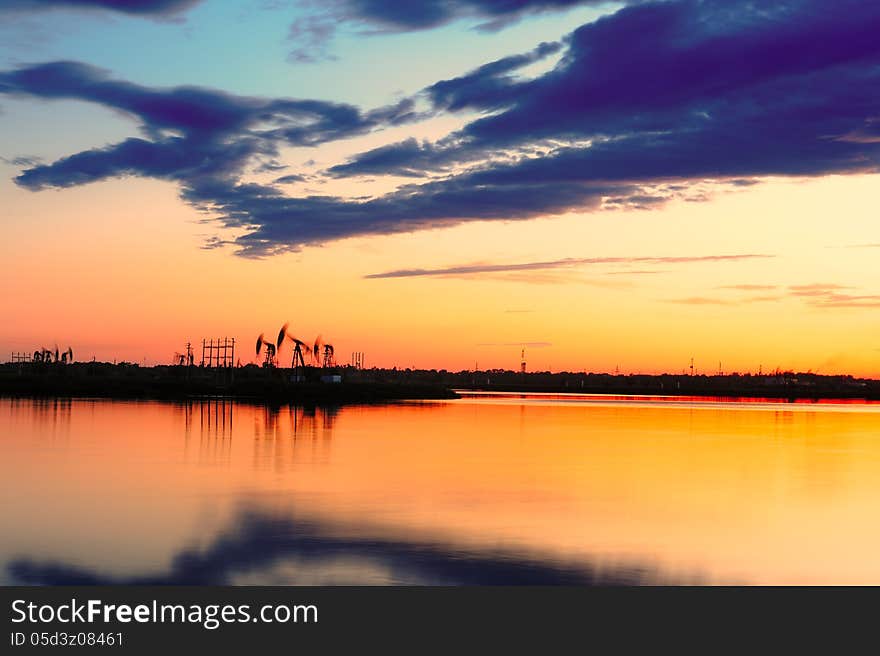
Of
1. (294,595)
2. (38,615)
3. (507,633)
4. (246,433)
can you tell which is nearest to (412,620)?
(507,633)

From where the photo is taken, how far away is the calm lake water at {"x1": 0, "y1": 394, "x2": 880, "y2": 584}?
18.3m

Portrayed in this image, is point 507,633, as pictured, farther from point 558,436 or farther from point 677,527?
point 558,436

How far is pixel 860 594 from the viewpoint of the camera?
16.7 metres

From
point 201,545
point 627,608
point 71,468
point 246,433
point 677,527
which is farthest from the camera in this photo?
point 246,433

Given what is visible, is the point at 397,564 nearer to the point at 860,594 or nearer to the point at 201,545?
the point at 201,545

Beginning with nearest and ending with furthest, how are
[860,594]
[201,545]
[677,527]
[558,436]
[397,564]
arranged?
[860,594] < [397,564] < [201,545] < [677,527] < [558,436]

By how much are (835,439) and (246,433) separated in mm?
32846

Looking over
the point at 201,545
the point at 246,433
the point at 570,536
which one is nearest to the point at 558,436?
the point at 246,433

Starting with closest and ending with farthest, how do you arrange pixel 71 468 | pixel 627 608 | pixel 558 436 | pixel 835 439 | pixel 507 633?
pixel 507 633, pixel 627 608, pixel 71 468, pixel 558 436, pixel 835 439

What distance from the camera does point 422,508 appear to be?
2508cm

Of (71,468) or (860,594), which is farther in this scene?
(71,468)

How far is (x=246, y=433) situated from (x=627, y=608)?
34594 millimetres

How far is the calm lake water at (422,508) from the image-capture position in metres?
18.3

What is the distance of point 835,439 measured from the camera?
54781mm
